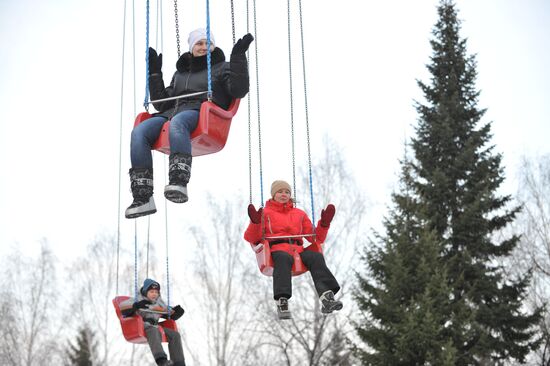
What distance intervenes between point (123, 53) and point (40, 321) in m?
22.3

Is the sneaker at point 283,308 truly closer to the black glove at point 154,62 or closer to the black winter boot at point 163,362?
the black winter boot at point 163,362

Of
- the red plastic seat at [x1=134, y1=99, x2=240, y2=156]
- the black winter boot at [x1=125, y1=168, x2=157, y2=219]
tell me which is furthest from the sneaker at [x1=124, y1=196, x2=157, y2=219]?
the red plastic seat at [x1=134, y1=99, x2=240, y2=156]

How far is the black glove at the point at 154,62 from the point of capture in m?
7.48

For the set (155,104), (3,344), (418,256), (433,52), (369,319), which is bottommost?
(155,104)

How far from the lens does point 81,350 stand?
94.3ft

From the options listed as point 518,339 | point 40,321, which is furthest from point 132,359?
point 518,339

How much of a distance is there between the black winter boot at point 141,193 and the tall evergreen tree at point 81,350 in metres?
21.4

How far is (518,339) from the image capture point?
19.2 metres

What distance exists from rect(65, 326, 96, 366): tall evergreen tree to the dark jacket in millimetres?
20953

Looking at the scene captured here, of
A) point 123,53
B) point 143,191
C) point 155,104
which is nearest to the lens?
point 143,191

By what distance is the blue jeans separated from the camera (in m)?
6.55

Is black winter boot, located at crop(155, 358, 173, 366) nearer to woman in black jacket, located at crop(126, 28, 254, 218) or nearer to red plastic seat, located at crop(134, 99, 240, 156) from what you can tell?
woman in black jacket, located at crop(126, 28, 254, 218)

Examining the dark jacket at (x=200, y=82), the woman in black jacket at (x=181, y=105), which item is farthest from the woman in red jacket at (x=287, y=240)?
the dark jacket at (x=200, y=82)

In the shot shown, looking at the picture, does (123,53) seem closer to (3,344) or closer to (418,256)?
(418,256)
